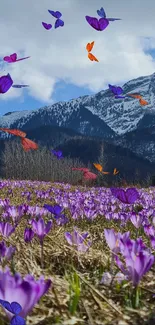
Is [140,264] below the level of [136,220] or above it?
above

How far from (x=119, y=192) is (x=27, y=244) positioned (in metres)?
0.75

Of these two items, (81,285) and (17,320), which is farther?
(81,285)

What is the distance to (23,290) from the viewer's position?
90cm

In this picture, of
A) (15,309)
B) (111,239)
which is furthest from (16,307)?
(111,239)

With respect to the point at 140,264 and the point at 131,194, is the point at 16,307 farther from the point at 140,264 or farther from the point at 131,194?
the point at 131,194

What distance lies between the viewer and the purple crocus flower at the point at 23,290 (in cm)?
89

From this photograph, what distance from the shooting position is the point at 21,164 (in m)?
64.5

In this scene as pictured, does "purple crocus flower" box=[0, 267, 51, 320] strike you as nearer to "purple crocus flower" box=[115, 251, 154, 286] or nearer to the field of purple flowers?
the field of purple flowers

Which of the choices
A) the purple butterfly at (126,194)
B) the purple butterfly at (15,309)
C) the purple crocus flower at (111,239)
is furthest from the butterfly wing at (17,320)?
the purple butterfly at (126,194)

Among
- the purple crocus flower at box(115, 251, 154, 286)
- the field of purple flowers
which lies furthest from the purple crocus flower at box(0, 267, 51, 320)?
the purple crocus flower at box(115, 251, 154, 286)

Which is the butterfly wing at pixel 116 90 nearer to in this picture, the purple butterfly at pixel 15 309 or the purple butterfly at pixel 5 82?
the purple butterfly at pixel 5 82

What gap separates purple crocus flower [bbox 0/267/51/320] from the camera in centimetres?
89

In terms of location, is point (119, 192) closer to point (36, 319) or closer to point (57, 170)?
point (36, 319)

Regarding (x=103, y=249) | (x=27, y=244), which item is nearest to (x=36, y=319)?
(x=27, y=244)
